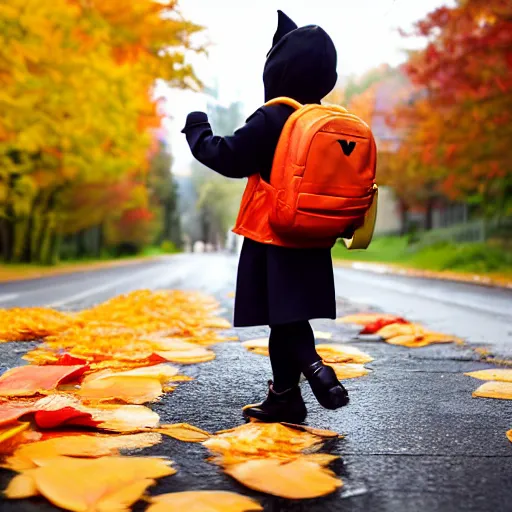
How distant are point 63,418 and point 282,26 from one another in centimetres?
185

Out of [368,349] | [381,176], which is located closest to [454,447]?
[368,349]

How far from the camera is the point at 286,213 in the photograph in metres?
2.75

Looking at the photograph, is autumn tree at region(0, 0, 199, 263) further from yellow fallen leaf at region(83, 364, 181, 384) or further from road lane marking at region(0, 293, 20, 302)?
yellow fallen leaf at region(83, 364, 181, 384)

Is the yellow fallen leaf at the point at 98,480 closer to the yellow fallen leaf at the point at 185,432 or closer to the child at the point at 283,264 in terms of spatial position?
the yellow fallen leaf at the point at 185,432

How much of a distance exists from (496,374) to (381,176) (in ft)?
88.5

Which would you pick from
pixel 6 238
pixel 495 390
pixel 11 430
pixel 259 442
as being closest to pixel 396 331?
pixel 495 390

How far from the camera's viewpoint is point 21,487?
2160mm

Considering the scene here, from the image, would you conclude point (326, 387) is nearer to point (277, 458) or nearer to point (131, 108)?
point (277, 458)

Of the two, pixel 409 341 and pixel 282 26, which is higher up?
pixel 282 26

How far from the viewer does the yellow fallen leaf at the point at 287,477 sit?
216cm

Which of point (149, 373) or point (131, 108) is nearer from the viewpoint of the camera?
point (149, 373)

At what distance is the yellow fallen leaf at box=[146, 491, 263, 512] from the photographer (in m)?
1.99

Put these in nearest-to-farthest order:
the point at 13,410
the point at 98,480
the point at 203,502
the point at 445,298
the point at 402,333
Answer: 1. the point at 203,502
2. the point at 98,480
3. the point at 13,410
4. the point at 402,333
5. the point at 445,298

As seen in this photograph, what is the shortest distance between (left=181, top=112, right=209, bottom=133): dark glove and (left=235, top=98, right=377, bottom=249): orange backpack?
30 cm
